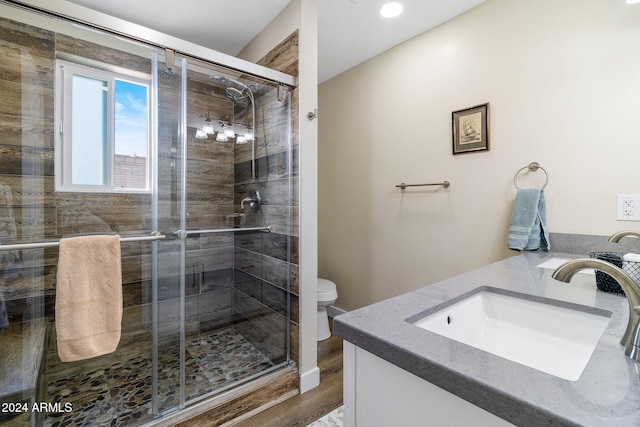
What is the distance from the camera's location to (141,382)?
74.0 inches

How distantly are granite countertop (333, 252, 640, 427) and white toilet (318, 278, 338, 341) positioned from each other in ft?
5.35

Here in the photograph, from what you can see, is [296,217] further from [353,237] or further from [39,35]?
[39,35]

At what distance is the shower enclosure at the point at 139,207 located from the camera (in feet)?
5.41

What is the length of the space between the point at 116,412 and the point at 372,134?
103 inches

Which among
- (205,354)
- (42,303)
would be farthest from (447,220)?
(42,303)

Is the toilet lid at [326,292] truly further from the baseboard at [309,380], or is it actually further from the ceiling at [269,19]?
the ceiling at [269,19]

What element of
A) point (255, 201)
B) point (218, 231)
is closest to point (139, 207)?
point (218, 231)

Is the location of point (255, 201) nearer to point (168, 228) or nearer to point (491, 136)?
point (168, 228)

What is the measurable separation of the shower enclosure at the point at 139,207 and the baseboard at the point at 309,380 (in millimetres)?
142

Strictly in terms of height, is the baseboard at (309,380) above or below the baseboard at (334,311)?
below

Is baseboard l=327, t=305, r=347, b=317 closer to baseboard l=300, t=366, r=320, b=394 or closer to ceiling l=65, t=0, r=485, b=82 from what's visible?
baseboard l=300, t=366, r=320, b=394

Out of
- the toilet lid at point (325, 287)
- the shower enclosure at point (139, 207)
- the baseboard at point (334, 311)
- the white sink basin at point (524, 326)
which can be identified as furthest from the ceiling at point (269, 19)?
the baseboard at point (334, 311)

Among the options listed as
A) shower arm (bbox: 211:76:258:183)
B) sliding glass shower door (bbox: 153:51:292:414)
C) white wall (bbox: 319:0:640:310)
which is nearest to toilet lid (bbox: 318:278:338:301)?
white wall (bbox: 319:0:640:310)

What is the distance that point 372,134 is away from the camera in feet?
8.55
